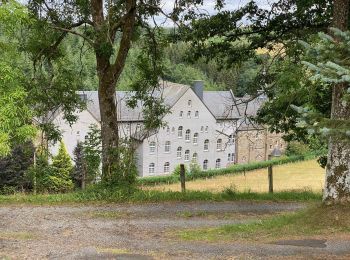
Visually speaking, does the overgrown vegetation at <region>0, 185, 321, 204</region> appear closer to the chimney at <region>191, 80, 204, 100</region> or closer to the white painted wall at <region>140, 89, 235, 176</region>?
the white painted wall at <region>140, 89, 235, 176</region>

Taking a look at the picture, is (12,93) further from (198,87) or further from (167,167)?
(198,87)

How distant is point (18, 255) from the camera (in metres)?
8.00

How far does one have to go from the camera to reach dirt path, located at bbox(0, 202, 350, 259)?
8.08 metres

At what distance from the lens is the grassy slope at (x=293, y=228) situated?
9094mm

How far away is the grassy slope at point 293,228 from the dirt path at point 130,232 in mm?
522

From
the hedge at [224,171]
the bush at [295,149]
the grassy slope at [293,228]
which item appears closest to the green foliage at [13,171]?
the hedge at [224,171]

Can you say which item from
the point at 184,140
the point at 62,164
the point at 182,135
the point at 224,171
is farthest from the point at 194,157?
the point at 62,164

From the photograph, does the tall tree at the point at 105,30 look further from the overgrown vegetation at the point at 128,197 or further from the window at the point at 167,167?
the window at the point at 167,167

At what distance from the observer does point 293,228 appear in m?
9.35

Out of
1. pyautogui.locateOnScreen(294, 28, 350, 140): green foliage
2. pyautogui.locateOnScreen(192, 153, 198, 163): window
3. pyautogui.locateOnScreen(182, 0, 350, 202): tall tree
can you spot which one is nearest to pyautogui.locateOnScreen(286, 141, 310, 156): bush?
pyautogui.locateOnScreen(192, 153, 198, 163): window

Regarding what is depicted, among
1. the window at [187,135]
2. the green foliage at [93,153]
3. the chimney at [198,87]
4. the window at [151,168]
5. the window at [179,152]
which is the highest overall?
the chimney at [198,87]

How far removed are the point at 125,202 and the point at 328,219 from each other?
20.3ft

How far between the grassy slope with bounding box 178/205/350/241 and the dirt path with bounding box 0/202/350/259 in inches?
20.5

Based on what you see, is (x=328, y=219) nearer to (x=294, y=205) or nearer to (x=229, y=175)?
(x=294, y=205)
